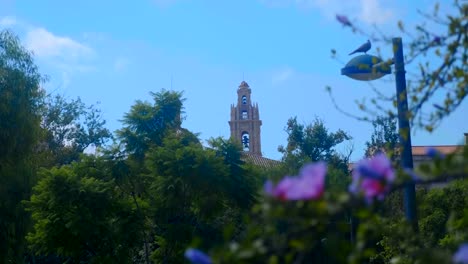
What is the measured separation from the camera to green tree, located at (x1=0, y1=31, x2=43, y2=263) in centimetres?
2112

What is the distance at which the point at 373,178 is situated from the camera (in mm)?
2225

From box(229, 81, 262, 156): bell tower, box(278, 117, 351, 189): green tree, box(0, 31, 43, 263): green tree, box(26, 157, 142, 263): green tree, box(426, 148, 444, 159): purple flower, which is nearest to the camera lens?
box(426, 148, 444, 159): purple flower

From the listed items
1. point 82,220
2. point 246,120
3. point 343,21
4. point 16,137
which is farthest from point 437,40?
point 246,120

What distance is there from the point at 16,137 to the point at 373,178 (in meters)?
20.6

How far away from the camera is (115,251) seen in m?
18.6

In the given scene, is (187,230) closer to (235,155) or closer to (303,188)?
(235,155)

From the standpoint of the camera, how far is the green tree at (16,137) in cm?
2112

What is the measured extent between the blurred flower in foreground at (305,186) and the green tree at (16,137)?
64.7 feet

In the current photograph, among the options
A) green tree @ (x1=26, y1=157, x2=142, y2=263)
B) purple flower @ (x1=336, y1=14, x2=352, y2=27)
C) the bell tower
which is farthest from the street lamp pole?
the bell tower

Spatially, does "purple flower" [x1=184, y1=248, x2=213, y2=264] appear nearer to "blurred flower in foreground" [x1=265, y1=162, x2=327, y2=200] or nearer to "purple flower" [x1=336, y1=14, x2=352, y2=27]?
"blurred flower in foreground" [x1=265, y1=162, x2=327, y2=200]

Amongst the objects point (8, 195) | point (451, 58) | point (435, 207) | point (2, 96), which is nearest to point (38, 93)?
point (2, 96)

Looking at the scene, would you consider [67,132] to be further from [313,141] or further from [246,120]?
[246,120]

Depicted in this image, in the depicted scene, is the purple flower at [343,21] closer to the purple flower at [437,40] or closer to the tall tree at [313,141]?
the purple flower at [437,40]

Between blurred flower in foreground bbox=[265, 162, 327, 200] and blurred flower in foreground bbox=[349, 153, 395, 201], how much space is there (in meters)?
0.14
